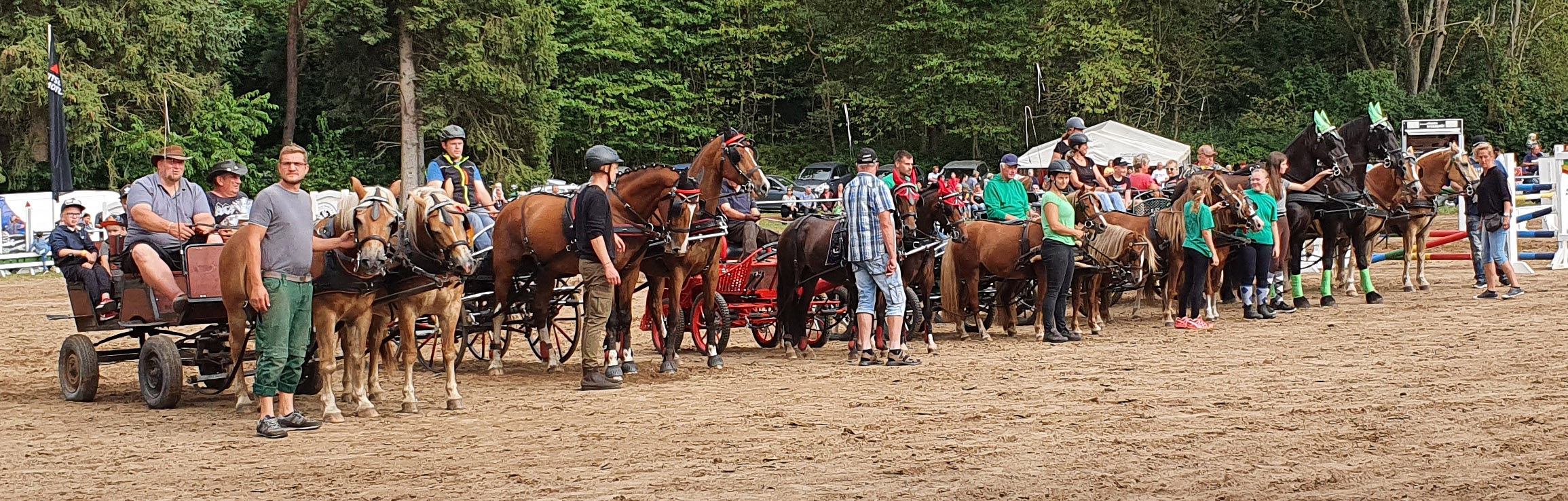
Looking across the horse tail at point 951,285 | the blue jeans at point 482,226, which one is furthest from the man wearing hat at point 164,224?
the horse tail at point 951,285

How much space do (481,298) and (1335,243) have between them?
9593 millimetres

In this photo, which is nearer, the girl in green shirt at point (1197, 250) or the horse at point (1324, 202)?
the girl in green shirt at point (1197, 250)

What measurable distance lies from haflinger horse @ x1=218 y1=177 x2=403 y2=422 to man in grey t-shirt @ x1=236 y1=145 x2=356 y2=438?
0.31ft

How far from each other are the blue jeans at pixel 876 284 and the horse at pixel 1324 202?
6.18 metres

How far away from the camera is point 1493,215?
15914 mm

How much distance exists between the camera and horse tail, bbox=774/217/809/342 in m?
12.8

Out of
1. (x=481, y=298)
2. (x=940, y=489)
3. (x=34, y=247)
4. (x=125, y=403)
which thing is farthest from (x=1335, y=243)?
(x=34, y=247)

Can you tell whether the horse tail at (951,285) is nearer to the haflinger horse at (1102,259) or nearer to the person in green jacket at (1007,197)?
the person in green jacket at (1007,197)

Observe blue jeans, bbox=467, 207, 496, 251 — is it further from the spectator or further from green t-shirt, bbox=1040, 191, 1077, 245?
the spectator

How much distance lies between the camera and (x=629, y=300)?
36.4 ft

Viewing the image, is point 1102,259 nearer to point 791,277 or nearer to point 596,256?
point 791,277

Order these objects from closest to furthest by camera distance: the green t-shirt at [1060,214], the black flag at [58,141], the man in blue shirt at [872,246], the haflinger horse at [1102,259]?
the man in blue shirt at [872,246] < the green t-shirt at [1060,214] < the haflinger horse at [1102,259] < the black flag at [58,141]

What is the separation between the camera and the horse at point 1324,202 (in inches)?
630

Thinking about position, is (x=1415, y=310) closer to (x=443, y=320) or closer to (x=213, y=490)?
(x=443, y=320)
